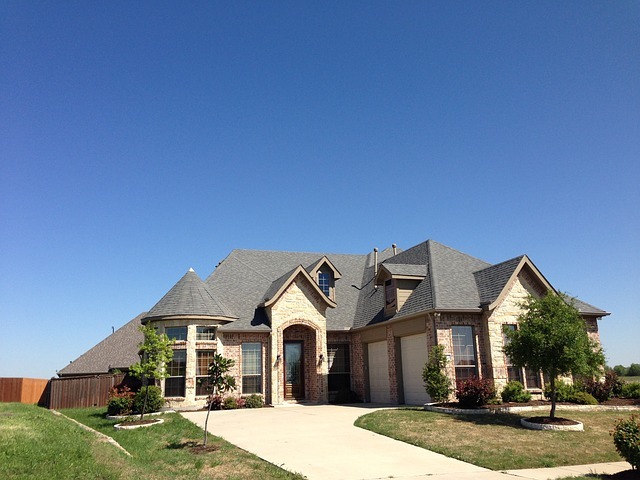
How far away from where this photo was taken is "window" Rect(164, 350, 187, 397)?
22.7 m

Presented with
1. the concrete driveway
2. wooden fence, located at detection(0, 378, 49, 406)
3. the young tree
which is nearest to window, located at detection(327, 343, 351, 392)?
the concrete driveway

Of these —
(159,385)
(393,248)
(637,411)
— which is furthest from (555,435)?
(393,248)

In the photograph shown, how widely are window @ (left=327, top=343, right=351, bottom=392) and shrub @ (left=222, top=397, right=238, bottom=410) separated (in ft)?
18.5

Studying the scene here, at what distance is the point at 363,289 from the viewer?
30.3 m

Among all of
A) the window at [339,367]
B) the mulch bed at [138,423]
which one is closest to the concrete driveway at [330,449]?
the mulch bed at [138,423]

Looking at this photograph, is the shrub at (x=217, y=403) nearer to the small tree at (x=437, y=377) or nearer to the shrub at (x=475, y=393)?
the small tree at (x=437, y=377)

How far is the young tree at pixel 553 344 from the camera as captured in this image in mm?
16156

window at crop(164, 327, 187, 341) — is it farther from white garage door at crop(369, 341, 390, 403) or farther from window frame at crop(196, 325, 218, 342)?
white garage door at crop(369, 341, 390, 403)

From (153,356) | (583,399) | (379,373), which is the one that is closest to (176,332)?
(153,356)

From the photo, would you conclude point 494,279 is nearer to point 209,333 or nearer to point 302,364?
point 302,364

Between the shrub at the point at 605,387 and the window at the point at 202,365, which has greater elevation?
the window at the point at 202,365

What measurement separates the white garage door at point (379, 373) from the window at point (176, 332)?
9561mm

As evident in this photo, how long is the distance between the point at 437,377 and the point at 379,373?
5.97 meters

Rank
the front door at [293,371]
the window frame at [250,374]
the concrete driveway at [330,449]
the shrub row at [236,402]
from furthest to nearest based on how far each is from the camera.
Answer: the front door at [293,371], the window frame at [250,374], the shrub row at [236,402], the concrete driveway at [330,449]
